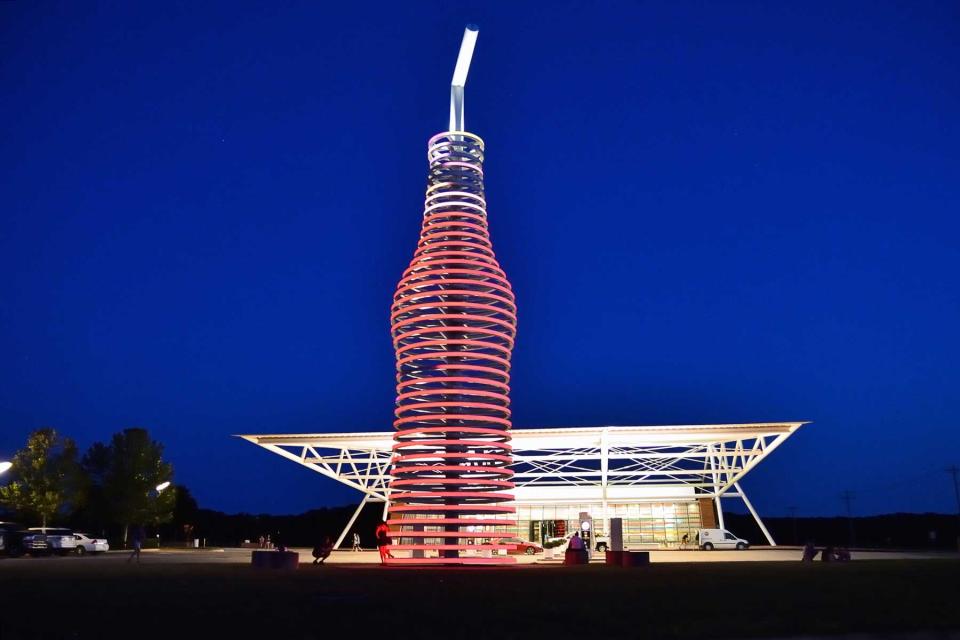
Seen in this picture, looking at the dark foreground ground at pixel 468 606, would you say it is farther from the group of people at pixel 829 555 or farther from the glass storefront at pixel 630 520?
the glass storefront at pixel 630 520

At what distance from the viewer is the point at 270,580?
17.5 metres

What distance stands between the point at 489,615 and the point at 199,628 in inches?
146

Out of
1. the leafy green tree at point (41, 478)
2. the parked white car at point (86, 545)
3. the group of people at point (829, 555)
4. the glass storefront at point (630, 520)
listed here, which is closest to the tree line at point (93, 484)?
the leafy green tree at point (41, 478)

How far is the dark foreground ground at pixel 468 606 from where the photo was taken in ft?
32.9

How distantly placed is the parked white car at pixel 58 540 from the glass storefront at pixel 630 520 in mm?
27249

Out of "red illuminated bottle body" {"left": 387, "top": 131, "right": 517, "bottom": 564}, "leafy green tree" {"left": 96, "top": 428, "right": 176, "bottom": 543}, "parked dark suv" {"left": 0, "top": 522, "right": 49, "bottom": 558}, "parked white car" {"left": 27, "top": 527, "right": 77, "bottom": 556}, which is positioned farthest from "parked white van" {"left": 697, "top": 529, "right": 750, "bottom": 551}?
"leafy green tree" {"left": 96, "top": 428, "right": 176, "bottom": 543}

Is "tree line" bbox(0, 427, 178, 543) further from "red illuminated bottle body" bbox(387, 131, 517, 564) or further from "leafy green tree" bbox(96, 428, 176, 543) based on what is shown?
"red illuminated bottle body" bbox(387, 131, 517, 564)

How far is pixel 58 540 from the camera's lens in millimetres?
38938

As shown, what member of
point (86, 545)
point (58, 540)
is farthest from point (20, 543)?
point (86, 545)

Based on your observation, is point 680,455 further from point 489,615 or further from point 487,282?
point 489,615

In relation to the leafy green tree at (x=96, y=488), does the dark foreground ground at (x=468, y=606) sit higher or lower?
lower

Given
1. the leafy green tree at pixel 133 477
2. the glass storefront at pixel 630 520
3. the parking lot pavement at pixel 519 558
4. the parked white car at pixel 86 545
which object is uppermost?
the leafy green tree at pixel 133 477

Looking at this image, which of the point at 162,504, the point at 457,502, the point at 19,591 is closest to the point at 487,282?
the point at 457,502

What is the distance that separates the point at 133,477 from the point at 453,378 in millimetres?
48111
